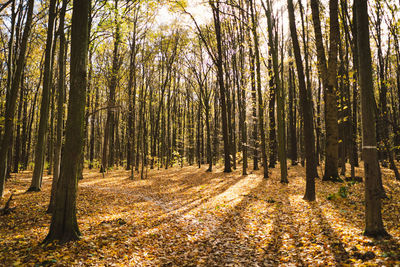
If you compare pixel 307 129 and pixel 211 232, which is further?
pixel 307 129

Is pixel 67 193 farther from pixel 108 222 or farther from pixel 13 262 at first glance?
pixel 108 222

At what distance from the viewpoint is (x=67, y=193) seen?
207 inches

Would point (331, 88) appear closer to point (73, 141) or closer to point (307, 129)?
point (307, 129)

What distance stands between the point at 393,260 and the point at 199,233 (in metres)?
4.29

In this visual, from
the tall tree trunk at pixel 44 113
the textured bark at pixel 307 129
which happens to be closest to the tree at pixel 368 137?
the textured bark at pixel 307 129

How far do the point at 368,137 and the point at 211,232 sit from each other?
4.61m

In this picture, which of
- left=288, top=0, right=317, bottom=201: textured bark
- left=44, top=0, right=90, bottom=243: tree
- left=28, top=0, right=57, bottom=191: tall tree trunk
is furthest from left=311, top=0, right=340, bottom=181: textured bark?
left=28, top=0, right=57, bottom=191: tall tree trunk

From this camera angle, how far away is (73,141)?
528 cm

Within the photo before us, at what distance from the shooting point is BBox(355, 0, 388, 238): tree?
473cm

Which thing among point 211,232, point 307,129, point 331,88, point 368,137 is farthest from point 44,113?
point 331,88

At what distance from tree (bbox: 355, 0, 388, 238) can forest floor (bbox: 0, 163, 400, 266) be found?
0.41m

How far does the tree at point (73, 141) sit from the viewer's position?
5234 mm

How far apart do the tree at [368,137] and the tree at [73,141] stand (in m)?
6.31

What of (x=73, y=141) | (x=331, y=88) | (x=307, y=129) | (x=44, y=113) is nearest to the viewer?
(x=73, y=141)
